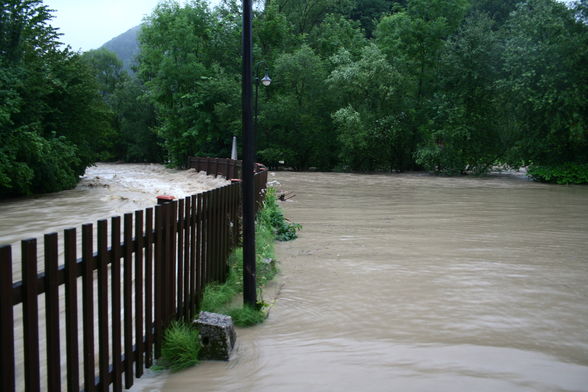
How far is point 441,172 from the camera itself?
43844 mm

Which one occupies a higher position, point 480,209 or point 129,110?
point 129,110

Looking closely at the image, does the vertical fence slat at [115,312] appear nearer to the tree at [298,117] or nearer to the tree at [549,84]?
the tree at [549,84]

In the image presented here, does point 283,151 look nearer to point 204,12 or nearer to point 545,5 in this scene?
point 204,12

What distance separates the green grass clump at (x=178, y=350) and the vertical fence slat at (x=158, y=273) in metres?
0.07

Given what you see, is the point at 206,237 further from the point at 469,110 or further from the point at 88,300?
the point at 469,110

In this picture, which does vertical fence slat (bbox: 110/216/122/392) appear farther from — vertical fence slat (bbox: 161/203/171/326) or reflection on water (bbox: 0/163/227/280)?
reflection on water (bbox: 0/163/227/280)

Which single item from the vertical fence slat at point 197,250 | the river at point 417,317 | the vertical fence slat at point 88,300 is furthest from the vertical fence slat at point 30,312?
the vertical fence slat at point 197,250

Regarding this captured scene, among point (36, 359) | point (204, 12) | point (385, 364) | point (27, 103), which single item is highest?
point (204, 12)

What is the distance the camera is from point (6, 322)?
2.72 meters

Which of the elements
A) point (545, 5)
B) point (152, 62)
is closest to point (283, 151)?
point (152, 62)

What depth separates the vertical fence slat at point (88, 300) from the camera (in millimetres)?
3391

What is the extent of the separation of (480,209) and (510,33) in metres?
28.8

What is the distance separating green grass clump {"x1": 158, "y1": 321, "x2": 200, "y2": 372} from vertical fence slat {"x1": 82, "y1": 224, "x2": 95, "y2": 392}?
1145 mm

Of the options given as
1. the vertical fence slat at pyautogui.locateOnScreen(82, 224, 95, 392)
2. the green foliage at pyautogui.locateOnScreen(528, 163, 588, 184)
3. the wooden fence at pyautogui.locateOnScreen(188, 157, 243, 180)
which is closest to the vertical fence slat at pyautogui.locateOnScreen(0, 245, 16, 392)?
the vertical fence slat at pyautogui.locateOnScreen(82, 224, 95, 392)
